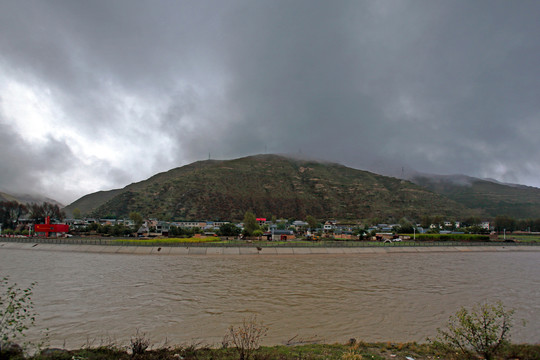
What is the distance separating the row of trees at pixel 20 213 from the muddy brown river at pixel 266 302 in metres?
111

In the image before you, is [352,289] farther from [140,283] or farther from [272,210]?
[272,210]

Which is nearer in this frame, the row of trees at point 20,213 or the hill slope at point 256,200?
the row of trees at point 20,213

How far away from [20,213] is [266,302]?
14930 centimetres

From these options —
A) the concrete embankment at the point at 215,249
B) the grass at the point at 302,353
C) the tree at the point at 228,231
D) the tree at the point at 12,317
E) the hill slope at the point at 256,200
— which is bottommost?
the concrete embankment at the point at 215,249

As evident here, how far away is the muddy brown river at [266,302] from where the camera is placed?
14.2 metres

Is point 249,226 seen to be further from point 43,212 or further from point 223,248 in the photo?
point 43,212

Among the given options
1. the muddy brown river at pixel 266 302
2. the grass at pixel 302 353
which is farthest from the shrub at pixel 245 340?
the muddy brown river at pixel 266 302

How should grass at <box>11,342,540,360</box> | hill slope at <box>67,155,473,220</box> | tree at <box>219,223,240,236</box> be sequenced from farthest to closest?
hill slope at <box>67,155,473,220</box>
tree at <box>219,223,240,236</box>
grass at <box>11,342,540,360</box>

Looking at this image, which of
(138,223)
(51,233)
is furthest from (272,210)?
(51,233)

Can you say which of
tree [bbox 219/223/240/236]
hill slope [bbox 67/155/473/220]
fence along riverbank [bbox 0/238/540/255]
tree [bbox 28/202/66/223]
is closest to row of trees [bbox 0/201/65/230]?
tree [bbox 28/202/66/223]

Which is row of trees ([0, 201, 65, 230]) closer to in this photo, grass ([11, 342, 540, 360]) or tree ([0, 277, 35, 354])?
tree ([0, 277, 35, 354])

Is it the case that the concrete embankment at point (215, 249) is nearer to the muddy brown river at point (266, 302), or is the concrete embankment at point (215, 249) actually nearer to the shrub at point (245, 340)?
the muddy brown river at point (266, 302)

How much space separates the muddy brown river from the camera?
14.2 metres

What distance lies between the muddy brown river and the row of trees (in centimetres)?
11079
